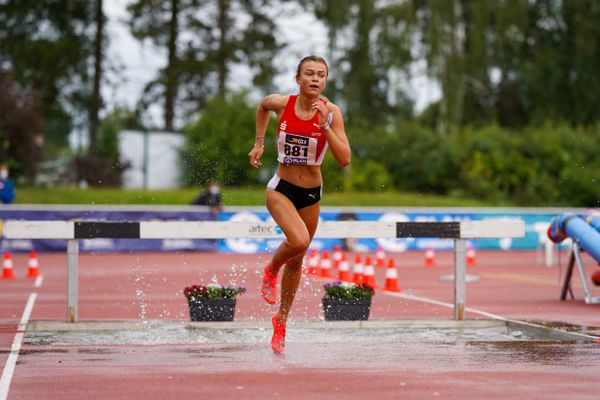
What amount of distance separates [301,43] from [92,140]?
12163 millimetres

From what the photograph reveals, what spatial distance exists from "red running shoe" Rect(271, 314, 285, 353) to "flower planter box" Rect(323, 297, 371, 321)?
2.36 metres

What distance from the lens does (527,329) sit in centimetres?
1151

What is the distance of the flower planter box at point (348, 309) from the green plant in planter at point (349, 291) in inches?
1.6

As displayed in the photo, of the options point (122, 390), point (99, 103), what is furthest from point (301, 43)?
point (122, 390)

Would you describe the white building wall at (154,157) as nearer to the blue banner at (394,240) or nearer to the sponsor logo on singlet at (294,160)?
the blue banner at (394,240)

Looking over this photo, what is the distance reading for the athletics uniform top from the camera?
9.66m

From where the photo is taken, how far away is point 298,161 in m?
9.78

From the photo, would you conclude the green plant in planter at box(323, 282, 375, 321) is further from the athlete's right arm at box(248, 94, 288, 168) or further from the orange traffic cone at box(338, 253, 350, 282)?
the orange traffic cone at box(338, 253, 350, 282)

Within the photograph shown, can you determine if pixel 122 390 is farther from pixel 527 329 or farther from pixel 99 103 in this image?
pixel 99 103

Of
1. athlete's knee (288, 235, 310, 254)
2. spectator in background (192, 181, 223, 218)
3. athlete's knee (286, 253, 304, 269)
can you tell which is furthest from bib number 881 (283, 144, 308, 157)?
spectator in background (192, 181, 223, 218)

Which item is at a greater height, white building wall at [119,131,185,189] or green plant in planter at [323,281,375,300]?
white building wall at [119,131,185,189]

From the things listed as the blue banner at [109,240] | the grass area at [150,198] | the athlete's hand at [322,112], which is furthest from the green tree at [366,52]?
the athlete's hand at [322,112]

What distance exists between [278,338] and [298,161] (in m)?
1.47

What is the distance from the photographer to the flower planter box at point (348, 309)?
12227 millimetres
